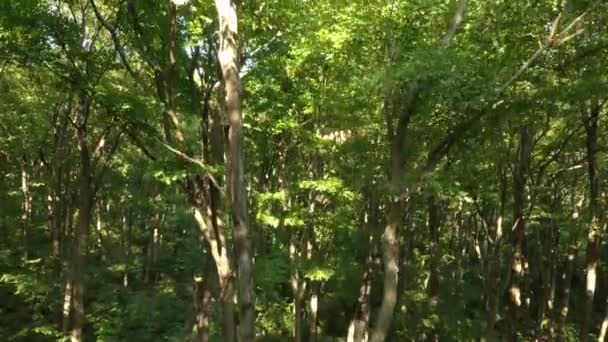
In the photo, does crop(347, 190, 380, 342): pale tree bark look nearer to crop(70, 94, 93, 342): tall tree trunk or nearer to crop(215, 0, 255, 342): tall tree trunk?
crop(70, 94, 93, 342): tall tree trunk

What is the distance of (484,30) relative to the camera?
10258mm

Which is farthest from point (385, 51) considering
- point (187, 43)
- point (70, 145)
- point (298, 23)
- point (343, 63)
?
point (70, 145)

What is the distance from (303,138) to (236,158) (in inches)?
322

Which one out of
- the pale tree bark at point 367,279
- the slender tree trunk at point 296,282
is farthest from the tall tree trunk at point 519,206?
the slender tree trunk at point 296,282

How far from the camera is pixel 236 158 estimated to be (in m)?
6.49

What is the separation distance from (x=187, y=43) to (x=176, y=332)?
52.4ft

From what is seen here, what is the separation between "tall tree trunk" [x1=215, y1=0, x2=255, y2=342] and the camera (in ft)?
20.9

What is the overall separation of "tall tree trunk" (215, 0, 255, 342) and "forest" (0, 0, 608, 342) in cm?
2

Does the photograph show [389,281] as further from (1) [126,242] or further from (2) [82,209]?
(1) [126,242]

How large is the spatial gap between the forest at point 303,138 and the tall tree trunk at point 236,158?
0.9 inches

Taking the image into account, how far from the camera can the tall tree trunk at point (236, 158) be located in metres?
6.38

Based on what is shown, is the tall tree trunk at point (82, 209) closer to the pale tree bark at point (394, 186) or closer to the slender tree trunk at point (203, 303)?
the slender tree trunk at point (203, 303)

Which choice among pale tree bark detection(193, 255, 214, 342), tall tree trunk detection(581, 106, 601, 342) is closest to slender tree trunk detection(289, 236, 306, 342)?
pale tree bark detection(193, 255, 214, 342)

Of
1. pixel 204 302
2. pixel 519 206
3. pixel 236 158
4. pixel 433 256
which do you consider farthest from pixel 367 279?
pixel 236 158
